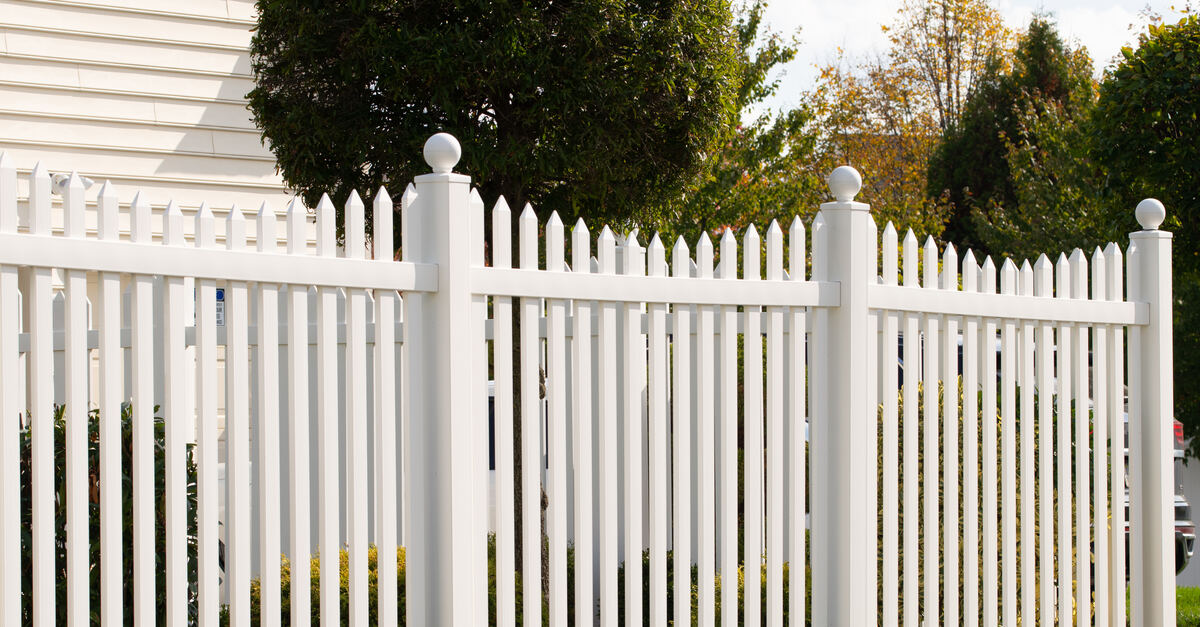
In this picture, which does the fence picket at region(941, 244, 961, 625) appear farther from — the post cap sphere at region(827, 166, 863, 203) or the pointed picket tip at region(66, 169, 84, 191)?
the pointed picket tip at region(66, 169, 84, 191)

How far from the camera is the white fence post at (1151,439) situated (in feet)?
14.6

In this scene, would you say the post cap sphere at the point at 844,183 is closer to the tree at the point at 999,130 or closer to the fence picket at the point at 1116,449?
the fence picket at the point at 1116,449

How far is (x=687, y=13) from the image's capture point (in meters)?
4.66

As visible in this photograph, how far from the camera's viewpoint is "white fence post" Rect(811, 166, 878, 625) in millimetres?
3514

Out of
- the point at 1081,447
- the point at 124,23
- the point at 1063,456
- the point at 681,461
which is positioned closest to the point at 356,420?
the point at 681,461

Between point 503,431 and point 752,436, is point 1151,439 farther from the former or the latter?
point 503,431

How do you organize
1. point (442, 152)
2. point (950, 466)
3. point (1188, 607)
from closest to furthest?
point (442, 152) < point (950, 466) < point (1188, 607)

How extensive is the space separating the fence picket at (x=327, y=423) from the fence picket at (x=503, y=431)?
408 mm

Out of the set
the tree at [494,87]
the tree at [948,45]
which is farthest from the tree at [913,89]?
the tree at [494,87]

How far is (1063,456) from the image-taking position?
421 cm

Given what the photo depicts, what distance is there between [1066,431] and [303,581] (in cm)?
278

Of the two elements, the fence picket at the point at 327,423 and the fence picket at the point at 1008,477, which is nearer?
the fence picket at the point at 327,423

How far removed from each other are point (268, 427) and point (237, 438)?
71 millimetres

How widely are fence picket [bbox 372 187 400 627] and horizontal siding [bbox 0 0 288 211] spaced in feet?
17.6
